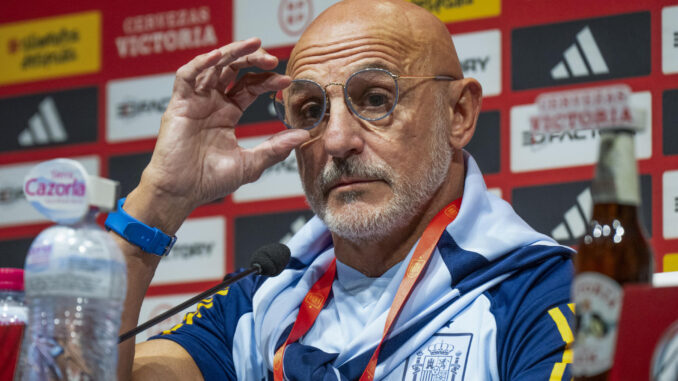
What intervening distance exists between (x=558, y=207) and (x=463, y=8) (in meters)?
0.65

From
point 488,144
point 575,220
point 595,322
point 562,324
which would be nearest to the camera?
point 595,322

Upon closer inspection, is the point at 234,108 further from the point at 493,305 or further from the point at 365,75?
the point at 493,305

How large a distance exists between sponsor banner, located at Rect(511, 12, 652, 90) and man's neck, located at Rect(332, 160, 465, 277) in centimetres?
77

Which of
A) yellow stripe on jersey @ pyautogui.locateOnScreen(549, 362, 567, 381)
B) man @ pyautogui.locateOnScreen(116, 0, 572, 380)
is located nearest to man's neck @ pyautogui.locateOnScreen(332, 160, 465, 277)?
man @ pyautogui.locateOnScreen(116, 0, 572, 380)

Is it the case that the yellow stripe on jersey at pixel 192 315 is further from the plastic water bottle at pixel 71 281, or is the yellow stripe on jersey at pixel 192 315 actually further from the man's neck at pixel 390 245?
the plastic water bottle at pixel 71 281

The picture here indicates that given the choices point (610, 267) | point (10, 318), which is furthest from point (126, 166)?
point (610, 267)

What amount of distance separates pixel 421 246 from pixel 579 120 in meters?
0.88

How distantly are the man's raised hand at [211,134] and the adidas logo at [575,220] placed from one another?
93 cm

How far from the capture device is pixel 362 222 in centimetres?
184

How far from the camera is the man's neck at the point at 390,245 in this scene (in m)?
1.91

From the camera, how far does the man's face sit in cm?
184

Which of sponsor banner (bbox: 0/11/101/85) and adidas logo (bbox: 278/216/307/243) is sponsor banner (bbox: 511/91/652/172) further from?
sponsor banner (bbox: 0/11/101/85)

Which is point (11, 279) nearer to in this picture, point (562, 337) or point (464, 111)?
point (562, 337)

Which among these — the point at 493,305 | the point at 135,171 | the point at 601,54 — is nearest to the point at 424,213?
the point at 493,305
